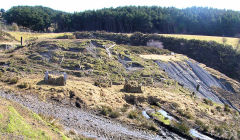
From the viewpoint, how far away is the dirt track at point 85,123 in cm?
1964

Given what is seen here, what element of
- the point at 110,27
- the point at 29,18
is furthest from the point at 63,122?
the point at 110,27

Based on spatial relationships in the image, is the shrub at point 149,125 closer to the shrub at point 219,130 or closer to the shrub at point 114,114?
the shrub at point 114,114

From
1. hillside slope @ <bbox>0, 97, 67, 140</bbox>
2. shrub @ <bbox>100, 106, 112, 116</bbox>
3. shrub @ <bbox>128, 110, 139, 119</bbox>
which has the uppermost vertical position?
hillside slope @ <bbox>0, 97, 67, 140</bbox>

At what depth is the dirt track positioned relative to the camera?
64.4ft

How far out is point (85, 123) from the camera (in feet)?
68.5

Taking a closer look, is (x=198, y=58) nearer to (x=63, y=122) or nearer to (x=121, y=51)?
(x=121, y=51)

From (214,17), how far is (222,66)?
43.1m

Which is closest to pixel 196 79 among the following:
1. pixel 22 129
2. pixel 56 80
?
pixel 56 80

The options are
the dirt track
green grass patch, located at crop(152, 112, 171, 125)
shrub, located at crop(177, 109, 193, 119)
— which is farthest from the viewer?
shrub, located at crop(177, 109, 193, 119)

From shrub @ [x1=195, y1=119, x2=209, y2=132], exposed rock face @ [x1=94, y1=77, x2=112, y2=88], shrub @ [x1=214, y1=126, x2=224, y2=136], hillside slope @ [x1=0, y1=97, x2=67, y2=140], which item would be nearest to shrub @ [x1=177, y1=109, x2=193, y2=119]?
shrub @ [x1=195, y1=119, x2=209, y2=132]

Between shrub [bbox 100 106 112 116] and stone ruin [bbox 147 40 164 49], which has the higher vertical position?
stone ruin [bbox 147 40 164 49]

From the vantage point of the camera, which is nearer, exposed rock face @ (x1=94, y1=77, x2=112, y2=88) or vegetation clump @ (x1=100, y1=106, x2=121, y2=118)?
vegetation clump @ (x1=100, y1=106, x2=121, y2=118)

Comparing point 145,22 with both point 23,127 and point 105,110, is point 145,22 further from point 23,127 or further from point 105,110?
point 23,127

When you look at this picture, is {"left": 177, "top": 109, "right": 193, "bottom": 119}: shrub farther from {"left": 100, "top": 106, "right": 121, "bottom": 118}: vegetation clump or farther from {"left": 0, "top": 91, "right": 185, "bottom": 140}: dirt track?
{"left": 100, "top": 106, "right": 121, "bottom": 118}: vegetation clump
